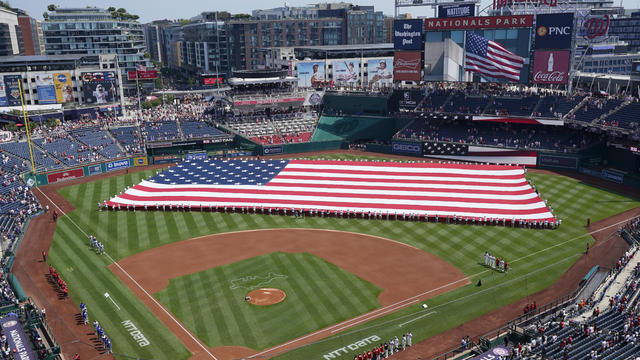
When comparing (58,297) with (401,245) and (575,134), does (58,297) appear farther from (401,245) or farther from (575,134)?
(575,134)

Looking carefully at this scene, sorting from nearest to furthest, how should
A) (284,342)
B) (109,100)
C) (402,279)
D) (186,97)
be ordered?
(284,342) → (402,279) → (109,100) → (186,97)

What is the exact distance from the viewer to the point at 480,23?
6825 centimetres

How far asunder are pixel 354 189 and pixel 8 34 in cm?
12679

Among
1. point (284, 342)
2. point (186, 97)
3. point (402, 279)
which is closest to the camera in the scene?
point (284, 342)

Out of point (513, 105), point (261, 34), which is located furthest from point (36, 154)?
point (261, 34)

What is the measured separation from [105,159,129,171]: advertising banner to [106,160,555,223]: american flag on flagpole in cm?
1533

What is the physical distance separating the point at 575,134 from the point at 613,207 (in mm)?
17528

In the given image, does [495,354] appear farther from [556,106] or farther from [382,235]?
[556,106]

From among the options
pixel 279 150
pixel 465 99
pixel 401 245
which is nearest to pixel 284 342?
pixel 401 245

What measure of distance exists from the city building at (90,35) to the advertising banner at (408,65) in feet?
261

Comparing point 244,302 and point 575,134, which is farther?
point 575,134

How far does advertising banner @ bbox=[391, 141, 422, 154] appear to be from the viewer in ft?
239

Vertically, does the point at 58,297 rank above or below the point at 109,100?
below

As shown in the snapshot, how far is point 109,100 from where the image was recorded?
93.4 m
